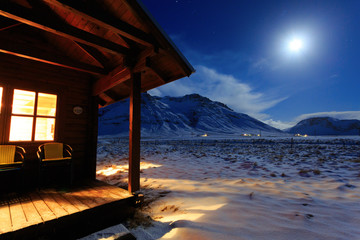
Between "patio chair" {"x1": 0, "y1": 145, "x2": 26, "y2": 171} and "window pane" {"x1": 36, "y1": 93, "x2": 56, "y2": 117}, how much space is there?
1026mm

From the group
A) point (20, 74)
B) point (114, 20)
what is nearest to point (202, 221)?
point (114, 20)

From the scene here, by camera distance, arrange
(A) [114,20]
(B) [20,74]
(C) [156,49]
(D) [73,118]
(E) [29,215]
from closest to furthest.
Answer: (E) [29,215], (A) [114,20], (C) [156,49], (B) [20,74], (D) [73,118]

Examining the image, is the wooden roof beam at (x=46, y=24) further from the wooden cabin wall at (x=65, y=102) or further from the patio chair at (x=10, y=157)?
the patio chair at (x=10, y=157)

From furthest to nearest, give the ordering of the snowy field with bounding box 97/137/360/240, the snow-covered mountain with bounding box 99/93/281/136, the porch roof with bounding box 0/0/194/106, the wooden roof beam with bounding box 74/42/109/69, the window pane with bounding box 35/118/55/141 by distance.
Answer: the snow-covered mountain with bounding box 99/93/281/136 < the window pane with bounding box 35/118/55/141 < the wooden roof beam with bounding box 74/42/109/69 < the porch roof with bounding box 0/0/194/106 < the snowy field with bounding box 97/137/360/240

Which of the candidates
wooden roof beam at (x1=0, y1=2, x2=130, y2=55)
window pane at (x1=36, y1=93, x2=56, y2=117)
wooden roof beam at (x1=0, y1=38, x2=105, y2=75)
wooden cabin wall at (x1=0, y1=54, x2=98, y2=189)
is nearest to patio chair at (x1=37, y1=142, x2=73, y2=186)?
wooden cabin wall at (x1=0, y1=54, x2=98, y2=189)

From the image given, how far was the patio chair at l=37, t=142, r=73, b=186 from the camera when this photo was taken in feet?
13.2

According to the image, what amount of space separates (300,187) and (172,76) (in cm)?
445

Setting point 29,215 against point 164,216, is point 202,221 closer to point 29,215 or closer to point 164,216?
point 164,216

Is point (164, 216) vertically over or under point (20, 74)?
under

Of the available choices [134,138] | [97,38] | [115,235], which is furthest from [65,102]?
[115,235]

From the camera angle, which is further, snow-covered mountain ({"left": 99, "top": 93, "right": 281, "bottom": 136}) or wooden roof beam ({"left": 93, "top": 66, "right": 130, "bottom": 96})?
snow-covered mountain ({"left": 99, "top": 93, "right": 281, "bottom": 136})

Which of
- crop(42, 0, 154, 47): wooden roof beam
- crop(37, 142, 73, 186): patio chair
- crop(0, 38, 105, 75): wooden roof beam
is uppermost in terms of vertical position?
crop(42, 0, 154, 47): wooden roof beam

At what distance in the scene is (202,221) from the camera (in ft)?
8.63

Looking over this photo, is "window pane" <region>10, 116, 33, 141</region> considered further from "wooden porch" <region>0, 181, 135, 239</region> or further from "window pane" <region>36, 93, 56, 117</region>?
"wooden porch" <region>0, 181, 135, 239</region>
